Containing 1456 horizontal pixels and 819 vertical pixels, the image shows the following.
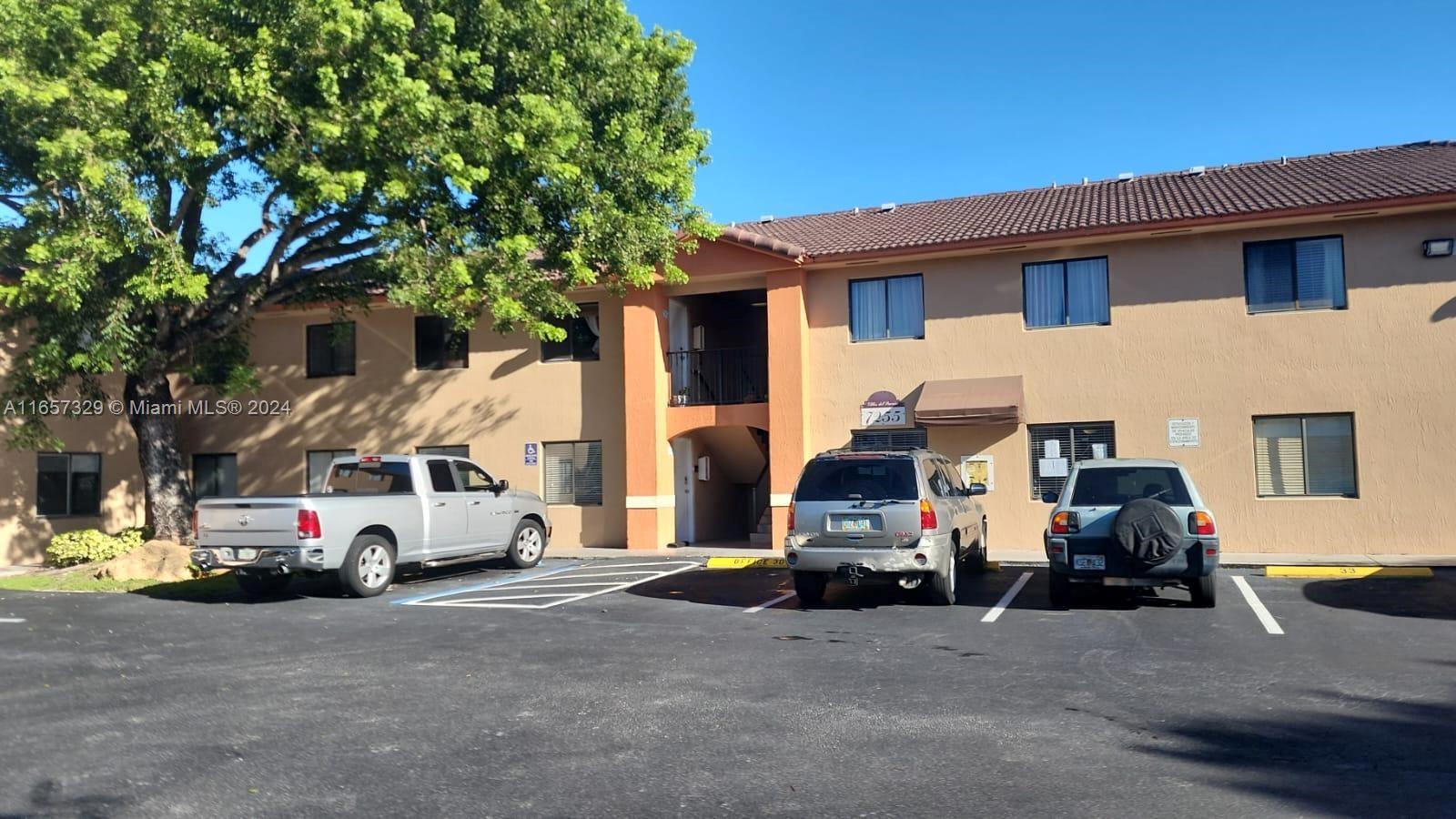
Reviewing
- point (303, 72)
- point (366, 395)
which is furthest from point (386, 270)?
point (366, 395)

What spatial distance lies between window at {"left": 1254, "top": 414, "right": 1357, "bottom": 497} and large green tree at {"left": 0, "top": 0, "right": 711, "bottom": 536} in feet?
31.6

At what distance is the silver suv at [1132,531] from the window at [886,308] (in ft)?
23.4

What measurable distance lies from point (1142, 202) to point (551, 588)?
39.5 feet

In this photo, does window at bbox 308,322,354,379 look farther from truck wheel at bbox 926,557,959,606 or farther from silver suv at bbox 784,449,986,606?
truck wheel at bbox 926,557,959,606

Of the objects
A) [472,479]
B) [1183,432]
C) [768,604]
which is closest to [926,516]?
[768,604]

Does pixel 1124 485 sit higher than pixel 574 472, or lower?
lower

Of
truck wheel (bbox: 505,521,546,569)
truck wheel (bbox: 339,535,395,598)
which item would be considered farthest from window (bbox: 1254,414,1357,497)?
truck wheel (bbox: 339,535,395,598)

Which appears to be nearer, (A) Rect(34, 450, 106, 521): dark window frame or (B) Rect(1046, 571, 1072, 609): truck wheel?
(B) Rect(1046, 571, 1072, 609): truck wheel

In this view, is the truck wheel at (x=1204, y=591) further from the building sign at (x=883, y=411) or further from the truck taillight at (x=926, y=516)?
the building sign at (x=883, y=411)

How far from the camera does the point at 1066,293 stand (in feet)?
56.3

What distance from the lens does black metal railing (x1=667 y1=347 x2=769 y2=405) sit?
64.6 feet

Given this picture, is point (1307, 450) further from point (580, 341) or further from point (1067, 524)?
point (580, 341)

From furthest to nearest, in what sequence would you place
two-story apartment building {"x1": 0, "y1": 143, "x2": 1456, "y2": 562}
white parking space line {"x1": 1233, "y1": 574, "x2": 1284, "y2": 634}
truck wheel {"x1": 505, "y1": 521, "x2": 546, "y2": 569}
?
two-story apartment building {"x1": 0, "y1": 143, "x2": 1456, "y2": 562} → truck wheel {"x1": 505, "y1": 521, "x2": 546, "y2": 569} → white parking space line {"x1": 1233, "y1": 574, "x2": 1284, "y2": 634}

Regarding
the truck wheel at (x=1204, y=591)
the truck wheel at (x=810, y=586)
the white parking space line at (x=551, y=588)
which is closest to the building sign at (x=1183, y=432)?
the truck wheel at (x=1204, y=591)
